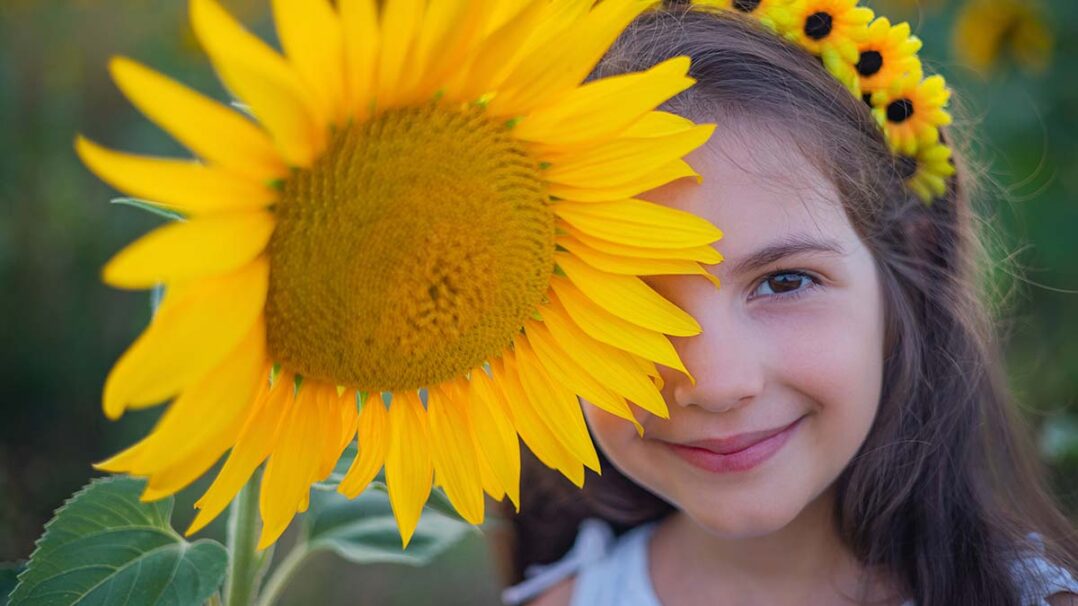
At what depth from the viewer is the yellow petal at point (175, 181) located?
60 cm

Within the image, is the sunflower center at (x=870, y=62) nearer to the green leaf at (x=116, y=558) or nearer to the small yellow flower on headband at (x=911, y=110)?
the small yellow flower on headband at (x=911, y=110)

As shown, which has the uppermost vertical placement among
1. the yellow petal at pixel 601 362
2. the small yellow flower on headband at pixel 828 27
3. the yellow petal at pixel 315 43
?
the small yellow flower on headband at pixel 828 27

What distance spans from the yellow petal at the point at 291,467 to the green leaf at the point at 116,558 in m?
0.09

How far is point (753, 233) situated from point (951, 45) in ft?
4.70


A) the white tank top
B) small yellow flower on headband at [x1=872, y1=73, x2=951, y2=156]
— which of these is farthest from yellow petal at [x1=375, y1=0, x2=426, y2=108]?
the white tank top

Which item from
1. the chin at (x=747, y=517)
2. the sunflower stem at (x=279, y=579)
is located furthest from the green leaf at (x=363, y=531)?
the chin at (x=747, y=517)

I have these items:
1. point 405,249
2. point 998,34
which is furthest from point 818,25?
point 998,34

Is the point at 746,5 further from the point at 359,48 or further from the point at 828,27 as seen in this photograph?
the point at 359,48

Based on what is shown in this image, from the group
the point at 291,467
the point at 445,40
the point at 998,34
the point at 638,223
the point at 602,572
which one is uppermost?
the point at 998,34

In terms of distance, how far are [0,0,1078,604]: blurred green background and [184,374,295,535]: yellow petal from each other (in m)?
1.35

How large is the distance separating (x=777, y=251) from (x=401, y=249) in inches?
15.9

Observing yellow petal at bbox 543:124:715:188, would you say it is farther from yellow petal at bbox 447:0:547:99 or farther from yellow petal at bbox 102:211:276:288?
yellow petal at bbox 102:211:276:288

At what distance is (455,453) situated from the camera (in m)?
0.89

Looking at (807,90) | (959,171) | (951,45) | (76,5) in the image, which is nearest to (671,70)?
(807,90)
